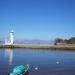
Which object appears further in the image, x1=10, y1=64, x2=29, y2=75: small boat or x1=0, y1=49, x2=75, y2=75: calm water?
x1=0, y1=49, x2=75, y2=75: calm water

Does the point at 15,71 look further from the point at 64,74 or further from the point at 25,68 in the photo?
the point at 64,74

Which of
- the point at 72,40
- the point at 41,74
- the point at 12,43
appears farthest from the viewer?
the point at 72,40

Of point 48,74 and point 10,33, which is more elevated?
point 10,33

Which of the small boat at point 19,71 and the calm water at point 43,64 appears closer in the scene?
the small boat at point 19,71

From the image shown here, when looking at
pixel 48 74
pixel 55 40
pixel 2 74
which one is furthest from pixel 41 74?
pixel 55 40

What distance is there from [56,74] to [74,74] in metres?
2.85

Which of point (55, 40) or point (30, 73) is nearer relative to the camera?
point (30, 73)

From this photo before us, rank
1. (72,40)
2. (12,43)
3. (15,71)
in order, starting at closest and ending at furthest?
1. (15,71)
2. (12,43)
3. (72,40)

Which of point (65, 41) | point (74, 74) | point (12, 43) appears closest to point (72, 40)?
point (65, 41)

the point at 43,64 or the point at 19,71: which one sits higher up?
the point at 43,64

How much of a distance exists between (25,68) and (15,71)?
3213 mm

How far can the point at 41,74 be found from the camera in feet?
104

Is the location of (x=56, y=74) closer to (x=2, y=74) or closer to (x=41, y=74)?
(x=41, y=74)

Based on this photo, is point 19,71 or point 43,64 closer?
point 19,71
